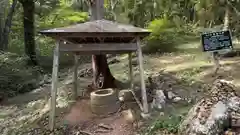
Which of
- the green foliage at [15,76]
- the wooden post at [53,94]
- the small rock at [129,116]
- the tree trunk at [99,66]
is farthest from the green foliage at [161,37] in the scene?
the wooden post at [53,94]

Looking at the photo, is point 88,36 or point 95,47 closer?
point 88,36

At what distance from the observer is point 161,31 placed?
15.9 metres

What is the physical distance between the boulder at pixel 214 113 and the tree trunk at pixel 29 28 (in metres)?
11.0

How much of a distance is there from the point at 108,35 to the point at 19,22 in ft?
42.9

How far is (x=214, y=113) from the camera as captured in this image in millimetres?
4699

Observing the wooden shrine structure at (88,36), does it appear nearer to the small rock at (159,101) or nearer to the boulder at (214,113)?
the small rock at (159,101)

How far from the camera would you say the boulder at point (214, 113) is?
4.52 m

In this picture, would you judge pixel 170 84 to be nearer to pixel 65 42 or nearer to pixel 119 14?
pixel 65 42

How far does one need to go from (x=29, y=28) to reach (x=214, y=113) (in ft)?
39.0

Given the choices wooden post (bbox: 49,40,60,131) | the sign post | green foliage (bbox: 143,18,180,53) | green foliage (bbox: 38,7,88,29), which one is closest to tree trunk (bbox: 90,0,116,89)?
wooden post (bbox: 49,40,60,131)

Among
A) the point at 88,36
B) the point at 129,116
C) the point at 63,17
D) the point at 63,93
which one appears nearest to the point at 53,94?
the point at 88,36

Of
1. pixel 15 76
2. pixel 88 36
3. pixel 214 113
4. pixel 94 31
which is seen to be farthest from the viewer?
pixel 15 76

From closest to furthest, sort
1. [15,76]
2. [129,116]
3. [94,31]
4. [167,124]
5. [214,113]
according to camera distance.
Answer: [214,113] → [167,124] → [94,31] → [129,116] → [15,76]

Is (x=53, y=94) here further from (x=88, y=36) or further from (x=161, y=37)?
(x=161, y=37)
